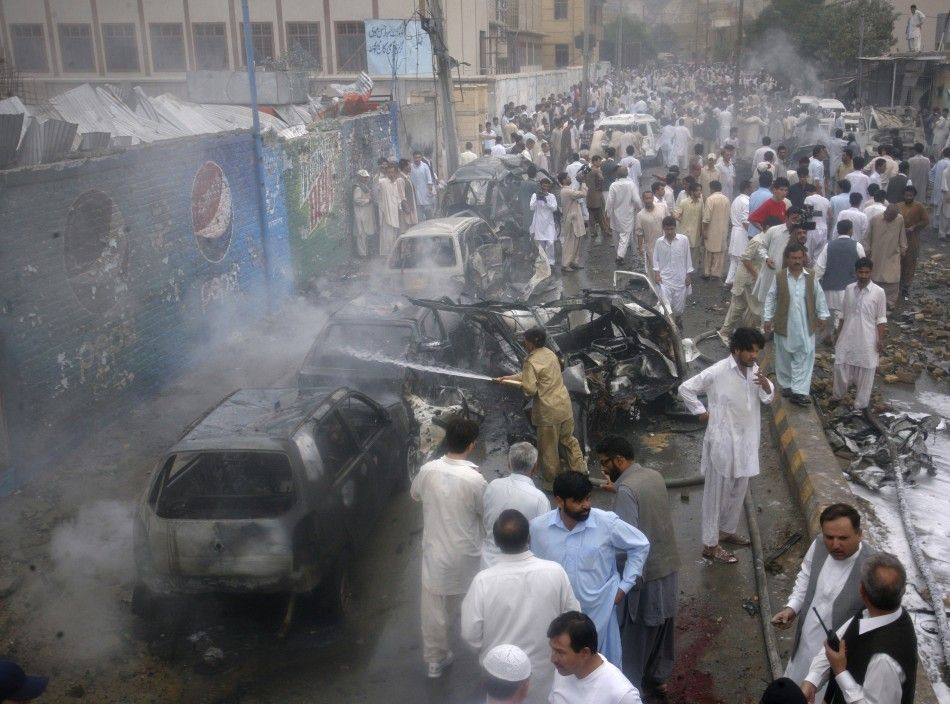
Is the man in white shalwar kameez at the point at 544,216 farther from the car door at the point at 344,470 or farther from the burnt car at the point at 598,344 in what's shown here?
the car door at the point at 344,470

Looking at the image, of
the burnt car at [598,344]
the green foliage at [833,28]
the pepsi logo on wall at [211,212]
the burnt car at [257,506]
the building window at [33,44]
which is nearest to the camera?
the burnt car at [257,506]

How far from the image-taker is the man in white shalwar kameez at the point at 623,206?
15414 millimetres

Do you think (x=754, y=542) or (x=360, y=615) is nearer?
(x=360, y=615)

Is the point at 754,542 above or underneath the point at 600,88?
underneath

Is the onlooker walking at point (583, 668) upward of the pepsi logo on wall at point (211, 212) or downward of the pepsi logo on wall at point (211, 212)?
downward

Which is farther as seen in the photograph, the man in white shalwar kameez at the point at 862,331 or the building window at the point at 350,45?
the building window at the point at 350,45

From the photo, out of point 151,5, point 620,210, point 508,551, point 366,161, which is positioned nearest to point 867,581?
point 508,551

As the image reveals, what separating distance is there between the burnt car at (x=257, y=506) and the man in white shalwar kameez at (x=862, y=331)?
5.06 meters

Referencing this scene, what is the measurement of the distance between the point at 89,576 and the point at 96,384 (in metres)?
3.11

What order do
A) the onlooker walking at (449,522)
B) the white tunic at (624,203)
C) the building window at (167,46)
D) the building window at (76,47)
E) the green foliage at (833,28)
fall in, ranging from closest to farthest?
the onlooker walking at (449,522) < the white tunic at (624,203) < the building window at (76,47) < the building window at (167,46) < the green foliage at (833,28)

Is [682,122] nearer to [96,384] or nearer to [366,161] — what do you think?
[366,161]

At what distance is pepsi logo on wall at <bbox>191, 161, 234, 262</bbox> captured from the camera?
1177 centimetres

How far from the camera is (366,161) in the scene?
19141mm

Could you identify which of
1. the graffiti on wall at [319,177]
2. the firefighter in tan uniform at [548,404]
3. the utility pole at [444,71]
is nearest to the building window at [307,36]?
the utility pole at [444,71]
